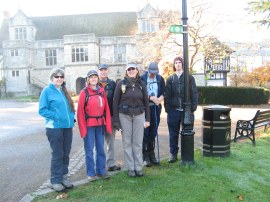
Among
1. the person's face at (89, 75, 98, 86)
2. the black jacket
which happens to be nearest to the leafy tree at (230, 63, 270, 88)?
the black jacket

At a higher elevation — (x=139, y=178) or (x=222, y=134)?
(x=222, y=134)

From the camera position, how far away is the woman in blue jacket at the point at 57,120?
4938 mm

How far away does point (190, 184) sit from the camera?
523 centimetres

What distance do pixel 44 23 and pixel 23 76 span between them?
30.0 ft

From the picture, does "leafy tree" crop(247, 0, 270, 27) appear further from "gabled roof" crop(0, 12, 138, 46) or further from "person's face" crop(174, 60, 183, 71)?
"gabled roof" crop(0, 12, 138, 46)

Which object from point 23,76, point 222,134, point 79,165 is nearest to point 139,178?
point 79,165

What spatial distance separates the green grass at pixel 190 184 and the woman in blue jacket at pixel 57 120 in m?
0.34

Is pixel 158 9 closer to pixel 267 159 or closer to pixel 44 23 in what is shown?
pixel 267 159

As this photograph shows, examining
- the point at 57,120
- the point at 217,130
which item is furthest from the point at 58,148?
the point at 217,130

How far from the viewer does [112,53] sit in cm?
4559

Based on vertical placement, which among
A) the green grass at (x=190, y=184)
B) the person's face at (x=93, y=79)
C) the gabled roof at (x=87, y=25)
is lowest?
the green grass at (x=190, y=184)

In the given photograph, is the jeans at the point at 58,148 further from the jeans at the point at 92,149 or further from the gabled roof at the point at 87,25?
the gabled roof at the point at 87,25

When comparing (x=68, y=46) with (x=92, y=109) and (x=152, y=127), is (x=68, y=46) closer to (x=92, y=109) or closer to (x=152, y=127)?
(x=152, y=127)

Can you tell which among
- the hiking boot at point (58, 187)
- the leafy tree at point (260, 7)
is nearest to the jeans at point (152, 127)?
the hiking boot at point (58, 187)
